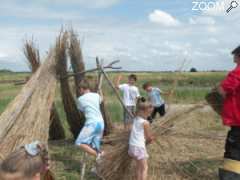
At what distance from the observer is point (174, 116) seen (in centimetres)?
598

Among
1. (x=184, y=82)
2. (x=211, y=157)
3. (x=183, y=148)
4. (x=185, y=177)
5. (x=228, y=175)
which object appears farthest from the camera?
(x=184, y=82)

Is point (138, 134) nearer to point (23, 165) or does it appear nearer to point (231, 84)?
point (231, 84)

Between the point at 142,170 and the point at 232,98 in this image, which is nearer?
the point at 232,98

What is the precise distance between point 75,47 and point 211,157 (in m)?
2.70

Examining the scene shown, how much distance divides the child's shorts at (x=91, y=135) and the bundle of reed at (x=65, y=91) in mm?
1716

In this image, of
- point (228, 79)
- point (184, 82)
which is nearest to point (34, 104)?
point (228, 79)

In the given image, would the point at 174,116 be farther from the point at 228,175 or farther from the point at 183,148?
the point at 183,148

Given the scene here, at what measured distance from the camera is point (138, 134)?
568 centimetres

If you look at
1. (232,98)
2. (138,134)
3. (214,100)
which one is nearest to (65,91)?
(138,134)

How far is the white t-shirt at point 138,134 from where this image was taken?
5.65m

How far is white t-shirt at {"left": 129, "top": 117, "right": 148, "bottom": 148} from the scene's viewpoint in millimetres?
5648

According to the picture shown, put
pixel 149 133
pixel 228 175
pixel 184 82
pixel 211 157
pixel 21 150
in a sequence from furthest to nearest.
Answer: pixel 184 82, pixel 211 157, pixel 149 133, pixel 228 175, pixel 21 150

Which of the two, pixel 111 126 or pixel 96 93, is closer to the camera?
pixel 96 93

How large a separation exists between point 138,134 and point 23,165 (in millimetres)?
3163
